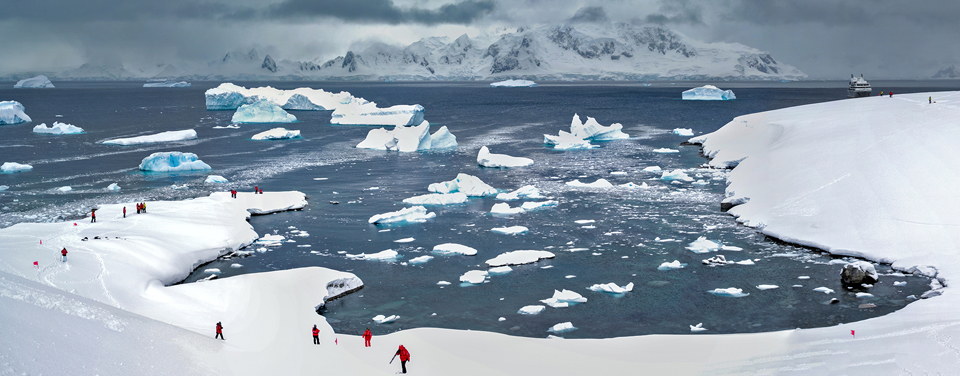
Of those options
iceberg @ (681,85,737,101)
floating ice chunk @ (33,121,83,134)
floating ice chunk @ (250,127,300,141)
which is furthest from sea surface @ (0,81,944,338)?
iceberg @ (681,85,737,101)

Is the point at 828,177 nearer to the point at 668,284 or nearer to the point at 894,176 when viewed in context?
the point at 894,176

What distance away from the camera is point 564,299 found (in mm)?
21156

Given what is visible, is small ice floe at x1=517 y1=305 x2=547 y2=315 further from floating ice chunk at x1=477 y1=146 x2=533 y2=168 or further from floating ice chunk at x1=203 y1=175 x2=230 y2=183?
floating ice chunk at x1=477 y1=146 x2=533 y2=168

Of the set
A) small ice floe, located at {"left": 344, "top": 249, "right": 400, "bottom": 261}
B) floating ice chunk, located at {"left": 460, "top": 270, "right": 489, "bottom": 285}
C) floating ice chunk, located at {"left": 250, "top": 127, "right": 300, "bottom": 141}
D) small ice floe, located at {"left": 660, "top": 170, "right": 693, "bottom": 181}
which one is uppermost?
floating ice chunk, located at {"left": 250, "top": 127, "right": 300, "bottom": 141}

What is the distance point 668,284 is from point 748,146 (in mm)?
25615

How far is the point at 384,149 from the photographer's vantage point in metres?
57.4

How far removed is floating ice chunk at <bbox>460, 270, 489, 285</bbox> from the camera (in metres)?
23.1

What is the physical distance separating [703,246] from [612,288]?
20.7ft

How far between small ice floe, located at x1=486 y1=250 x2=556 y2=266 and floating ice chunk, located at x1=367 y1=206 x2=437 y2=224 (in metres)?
7.18

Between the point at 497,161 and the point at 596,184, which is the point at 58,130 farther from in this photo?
the point at 596,184

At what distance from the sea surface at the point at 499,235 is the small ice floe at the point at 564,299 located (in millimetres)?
391

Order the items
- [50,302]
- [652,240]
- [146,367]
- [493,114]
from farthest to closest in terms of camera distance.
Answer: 1. [493,114]
2. [652,240]
3. [50,302]
4. [146,367]

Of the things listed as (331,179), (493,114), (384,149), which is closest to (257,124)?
(384,149)

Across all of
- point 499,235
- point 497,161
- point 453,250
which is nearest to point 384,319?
point 453,250
